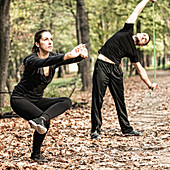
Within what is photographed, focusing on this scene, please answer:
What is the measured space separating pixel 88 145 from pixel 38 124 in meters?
1.98

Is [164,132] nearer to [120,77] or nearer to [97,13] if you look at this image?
Answer: [120,77]

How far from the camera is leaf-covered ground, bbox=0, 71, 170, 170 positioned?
4.92m

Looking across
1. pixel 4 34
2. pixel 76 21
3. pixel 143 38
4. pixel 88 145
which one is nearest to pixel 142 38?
pixel 143 38

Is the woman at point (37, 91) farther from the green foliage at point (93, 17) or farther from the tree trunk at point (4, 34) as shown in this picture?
the green foliage at point (93, 17)

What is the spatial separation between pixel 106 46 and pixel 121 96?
1081 mm

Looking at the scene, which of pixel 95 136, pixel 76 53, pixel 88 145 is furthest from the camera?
pixel 95 136

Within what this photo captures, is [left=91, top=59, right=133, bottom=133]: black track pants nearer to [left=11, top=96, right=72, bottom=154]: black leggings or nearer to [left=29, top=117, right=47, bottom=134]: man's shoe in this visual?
[left=11, top=96, right=72, bottom=154]: black leggings

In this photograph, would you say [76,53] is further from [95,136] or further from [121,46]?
[95,136]

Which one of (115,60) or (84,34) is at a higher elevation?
(84,34)

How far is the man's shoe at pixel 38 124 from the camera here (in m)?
4.41

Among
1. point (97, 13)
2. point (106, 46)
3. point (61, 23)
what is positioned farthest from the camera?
point (61, 23)

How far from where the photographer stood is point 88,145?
619cm

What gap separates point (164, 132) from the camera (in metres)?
6.93

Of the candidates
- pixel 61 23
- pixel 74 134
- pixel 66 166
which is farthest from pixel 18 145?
pixel 61 23
